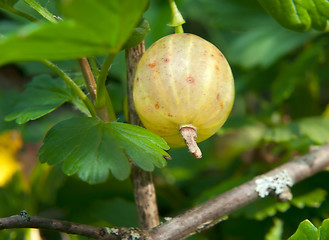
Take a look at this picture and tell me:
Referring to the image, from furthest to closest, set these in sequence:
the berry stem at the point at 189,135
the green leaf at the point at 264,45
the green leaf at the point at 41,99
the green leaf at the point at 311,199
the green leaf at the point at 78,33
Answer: the green leaf at the point at 264,45 < the green leaf at the point at 311,199 < the green leaf at the point at 41,99 < the berry stem at the point at 189,135 < the green leaf at the point at 78,33

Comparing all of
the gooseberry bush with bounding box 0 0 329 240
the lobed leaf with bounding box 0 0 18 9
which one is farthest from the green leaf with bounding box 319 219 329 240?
the lobed leaf with bounding box 0 0 18 9

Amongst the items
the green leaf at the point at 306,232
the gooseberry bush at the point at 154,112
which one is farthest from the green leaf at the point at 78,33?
the green leaf at the point at 306,232

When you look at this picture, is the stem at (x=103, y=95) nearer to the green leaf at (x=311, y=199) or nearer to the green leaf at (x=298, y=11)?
the green leaf at (x=298, y=11)

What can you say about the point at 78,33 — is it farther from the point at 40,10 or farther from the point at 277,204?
the point at 277,204

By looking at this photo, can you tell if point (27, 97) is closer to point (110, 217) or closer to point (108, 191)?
point (110, 217)

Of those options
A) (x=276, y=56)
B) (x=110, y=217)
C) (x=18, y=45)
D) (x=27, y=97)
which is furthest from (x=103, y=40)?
(x=276, y=56)

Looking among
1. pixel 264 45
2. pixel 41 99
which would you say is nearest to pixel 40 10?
pixel 41 99

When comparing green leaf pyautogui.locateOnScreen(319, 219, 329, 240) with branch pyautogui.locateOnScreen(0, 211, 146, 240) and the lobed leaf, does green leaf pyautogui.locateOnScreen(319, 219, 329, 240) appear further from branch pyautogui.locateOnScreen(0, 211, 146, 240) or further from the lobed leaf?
the lobed leaf
